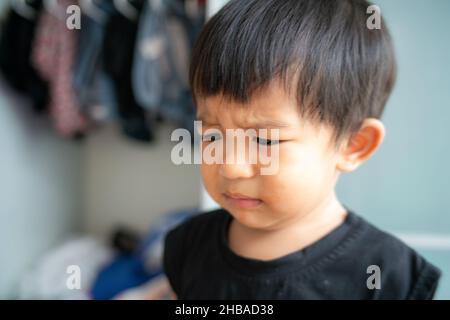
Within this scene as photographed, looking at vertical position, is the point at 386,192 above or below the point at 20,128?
below

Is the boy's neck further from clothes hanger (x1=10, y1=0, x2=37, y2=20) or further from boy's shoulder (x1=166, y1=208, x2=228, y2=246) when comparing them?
clothes hanger (x1=10, y1=0, x2=37, y2=20)

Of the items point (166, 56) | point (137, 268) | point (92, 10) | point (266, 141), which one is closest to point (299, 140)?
point (266, 141)

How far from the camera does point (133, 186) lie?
1.67 m

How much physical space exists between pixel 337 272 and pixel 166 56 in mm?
919

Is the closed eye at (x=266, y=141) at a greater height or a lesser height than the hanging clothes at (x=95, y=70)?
lesser

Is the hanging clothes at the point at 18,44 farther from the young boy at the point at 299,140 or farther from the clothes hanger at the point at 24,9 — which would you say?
the young boy at the point at 299,140

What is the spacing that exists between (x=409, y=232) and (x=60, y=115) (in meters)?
1.11

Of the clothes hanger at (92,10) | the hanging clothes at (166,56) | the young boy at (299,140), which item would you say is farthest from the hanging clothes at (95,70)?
the young boy at (299,140)

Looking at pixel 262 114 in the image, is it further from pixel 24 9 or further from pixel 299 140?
pixel 24 9

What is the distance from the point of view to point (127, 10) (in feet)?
3.99

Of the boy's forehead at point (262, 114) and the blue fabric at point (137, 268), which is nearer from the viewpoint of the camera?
the boy's forehead at point (262, 114)

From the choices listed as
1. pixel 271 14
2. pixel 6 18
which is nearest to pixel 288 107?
pixel 271 14

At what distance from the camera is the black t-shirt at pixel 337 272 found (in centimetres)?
51
